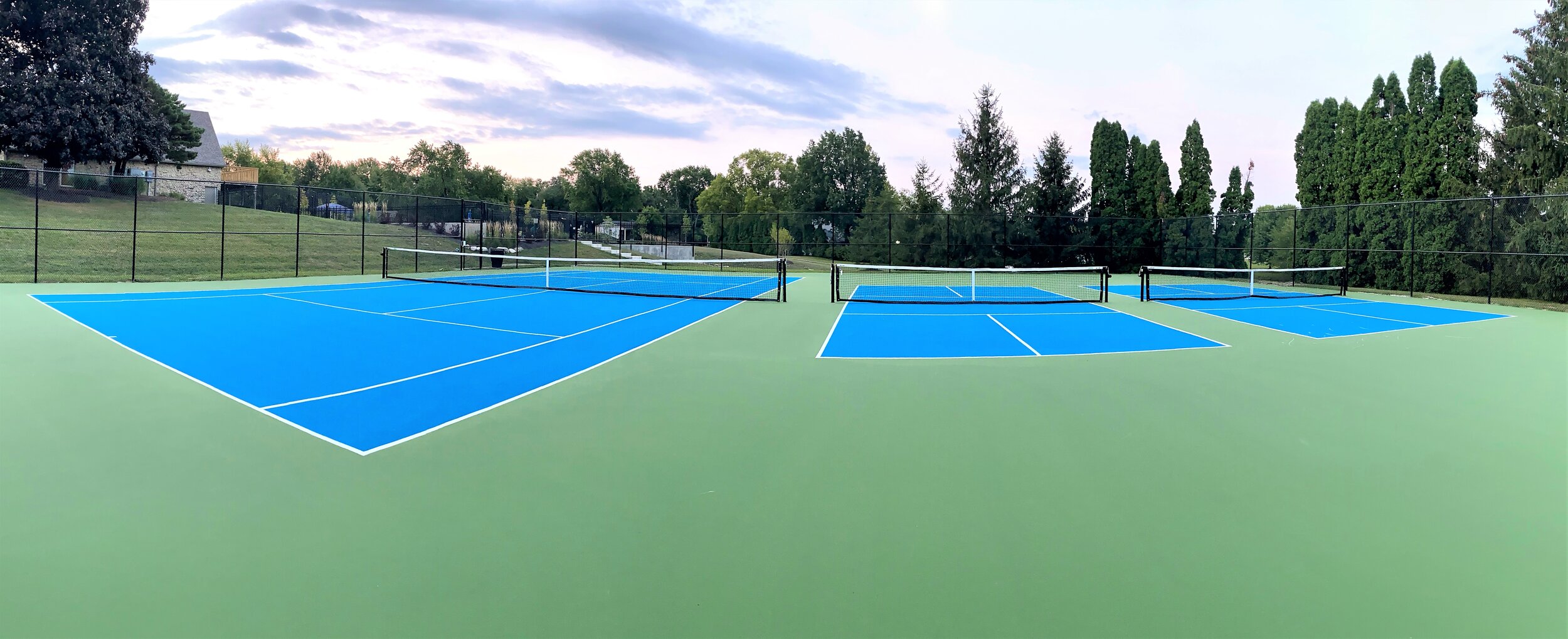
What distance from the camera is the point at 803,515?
Answer: 373 cm

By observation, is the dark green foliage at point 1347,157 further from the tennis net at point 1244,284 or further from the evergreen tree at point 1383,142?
the tennis net at point 1244,284

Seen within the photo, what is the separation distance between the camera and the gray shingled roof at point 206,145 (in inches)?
1941

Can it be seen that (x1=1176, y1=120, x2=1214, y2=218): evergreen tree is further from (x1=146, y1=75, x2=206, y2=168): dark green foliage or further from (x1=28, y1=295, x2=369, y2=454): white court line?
(x1=146, y1=75, x2=206, y2=168): dark green foliage

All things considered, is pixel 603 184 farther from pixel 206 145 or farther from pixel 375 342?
pixel 375 342

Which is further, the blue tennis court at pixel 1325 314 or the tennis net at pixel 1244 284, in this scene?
the tennis net at pixel 1244 284

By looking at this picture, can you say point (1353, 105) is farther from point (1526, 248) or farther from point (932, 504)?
point (932, 504)

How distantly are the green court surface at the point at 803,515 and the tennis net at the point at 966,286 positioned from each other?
8132mm

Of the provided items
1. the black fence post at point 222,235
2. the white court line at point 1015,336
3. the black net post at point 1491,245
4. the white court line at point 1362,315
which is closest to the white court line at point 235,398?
the white court line at point 1015,336

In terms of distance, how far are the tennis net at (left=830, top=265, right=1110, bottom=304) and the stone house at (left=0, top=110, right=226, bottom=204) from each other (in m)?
27.9

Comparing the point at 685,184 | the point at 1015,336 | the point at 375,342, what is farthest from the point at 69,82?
the point at 685,184

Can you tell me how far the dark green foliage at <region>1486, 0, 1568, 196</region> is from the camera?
2127 cm

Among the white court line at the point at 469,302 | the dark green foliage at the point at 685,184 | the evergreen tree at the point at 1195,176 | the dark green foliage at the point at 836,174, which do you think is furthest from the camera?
the dark green foliage at the point at 685,184

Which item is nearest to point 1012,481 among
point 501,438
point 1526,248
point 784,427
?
point 784,427

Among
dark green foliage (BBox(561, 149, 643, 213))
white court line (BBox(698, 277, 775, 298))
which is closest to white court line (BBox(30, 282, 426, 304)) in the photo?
white court line (BBox(698, 277, 775, 298))
